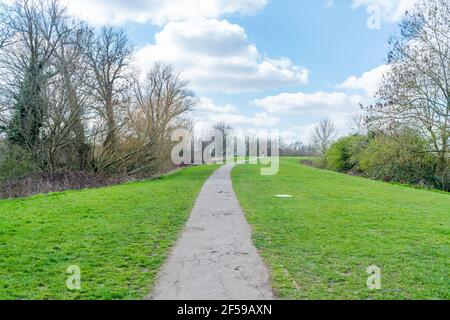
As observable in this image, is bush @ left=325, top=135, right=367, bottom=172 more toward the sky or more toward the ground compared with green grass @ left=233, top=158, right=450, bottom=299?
more toward the sky

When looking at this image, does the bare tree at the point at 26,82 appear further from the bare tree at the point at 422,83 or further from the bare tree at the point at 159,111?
the bare tree at the point at 422,83

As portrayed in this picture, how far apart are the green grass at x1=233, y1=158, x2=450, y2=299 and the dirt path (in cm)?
27

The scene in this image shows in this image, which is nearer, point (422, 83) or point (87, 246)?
point (87, 246)

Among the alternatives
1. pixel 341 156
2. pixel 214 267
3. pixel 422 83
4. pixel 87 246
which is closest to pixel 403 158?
pixel 422 83

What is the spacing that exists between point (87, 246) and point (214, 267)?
2.69 metres

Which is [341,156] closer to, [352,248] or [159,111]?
[159,111]

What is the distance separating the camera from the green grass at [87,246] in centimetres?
414

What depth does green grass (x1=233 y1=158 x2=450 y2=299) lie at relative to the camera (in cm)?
413

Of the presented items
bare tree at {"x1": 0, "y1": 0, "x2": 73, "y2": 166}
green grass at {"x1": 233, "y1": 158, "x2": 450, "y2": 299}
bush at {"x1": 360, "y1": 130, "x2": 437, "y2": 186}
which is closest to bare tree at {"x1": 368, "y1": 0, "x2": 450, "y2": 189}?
bush at {"x1": 360, "y1": 130, "x2": 437, "y2": 186}

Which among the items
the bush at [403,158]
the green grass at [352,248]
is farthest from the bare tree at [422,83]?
the green grass at [352,248]

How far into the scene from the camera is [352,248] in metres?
5.86

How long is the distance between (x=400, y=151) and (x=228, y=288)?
21100 mm

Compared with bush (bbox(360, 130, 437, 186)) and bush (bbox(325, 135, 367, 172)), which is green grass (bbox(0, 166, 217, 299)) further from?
bush (bbox(325, 135, 367, 172))
